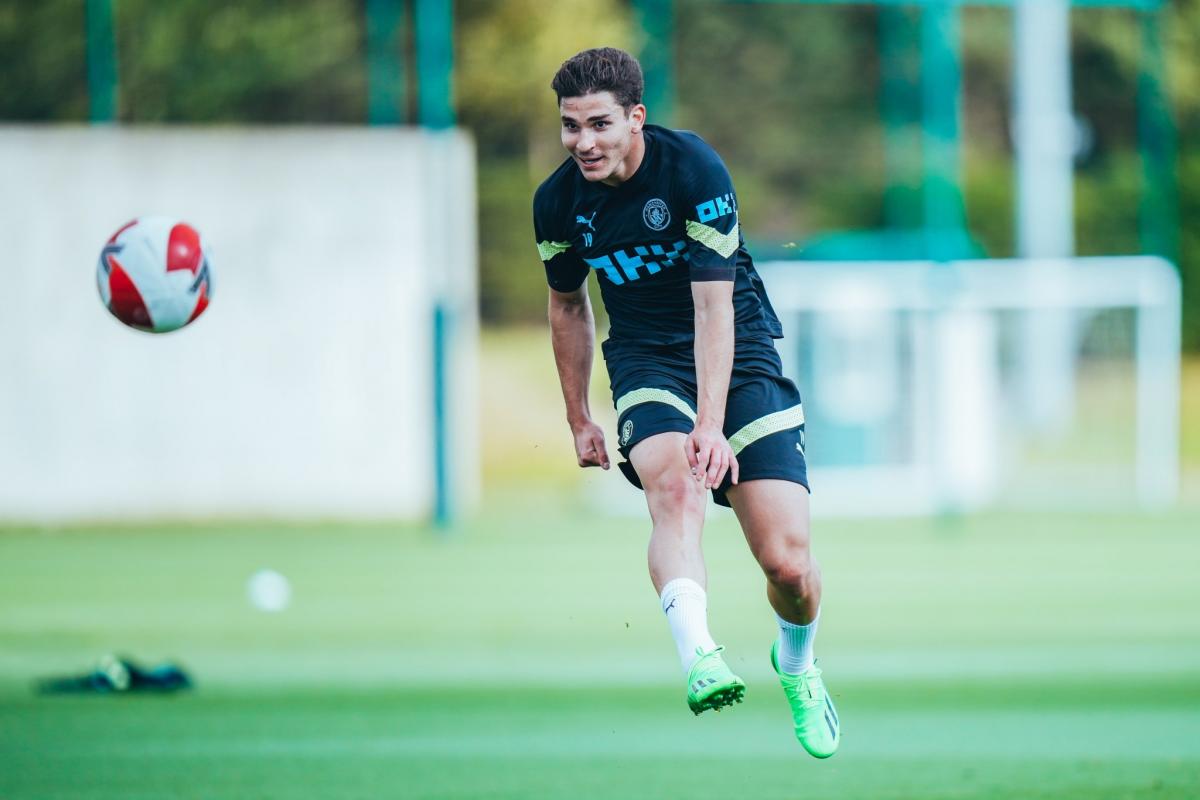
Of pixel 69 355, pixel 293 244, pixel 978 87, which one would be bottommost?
pixel 69 355

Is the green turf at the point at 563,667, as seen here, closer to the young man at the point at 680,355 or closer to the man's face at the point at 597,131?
the young man at the point at 680,355

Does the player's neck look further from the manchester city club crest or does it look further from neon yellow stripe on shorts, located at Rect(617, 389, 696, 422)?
neon yellow stripe on shorts, located at Rect(617, 389, 696, 422)

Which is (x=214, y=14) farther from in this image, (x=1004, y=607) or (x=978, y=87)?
(x=978, y=87)

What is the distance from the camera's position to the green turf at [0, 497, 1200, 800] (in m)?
7.02

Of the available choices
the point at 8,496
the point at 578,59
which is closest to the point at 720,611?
the point at 578,59

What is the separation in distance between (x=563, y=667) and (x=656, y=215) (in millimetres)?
4223

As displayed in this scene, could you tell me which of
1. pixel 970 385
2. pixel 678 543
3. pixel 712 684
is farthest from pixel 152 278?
pixel 970 385

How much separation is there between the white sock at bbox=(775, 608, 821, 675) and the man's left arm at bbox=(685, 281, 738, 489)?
0.83 metres

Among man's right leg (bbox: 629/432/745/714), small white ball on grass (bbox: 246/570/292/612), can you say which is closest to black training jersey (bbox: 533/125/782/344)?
man's right leg (bbox: 629/432/745/714)

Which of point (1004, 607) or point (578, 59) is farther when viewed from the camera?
point (1004, 607)

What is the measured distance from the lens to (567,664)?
10.0 metres

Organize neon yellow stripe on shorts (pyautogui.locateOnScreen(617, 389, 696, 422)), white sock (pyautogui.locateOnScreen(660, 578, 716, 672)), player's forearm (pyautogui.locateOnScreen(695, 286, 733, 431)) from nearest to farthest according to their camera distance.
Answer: white sock (pyautogui.locateOnScreen(660, 578, 716, 672)) < player's forearm (pyautogui.locateOnScreen(695, 286, 733, 431)) < neon yellow stripe on shorts (pyautogui.locateOnScreen(617, 389, 696, 422))

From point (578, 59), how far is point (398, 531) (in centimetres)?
1123

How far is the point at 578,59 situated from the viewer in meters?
6.02
